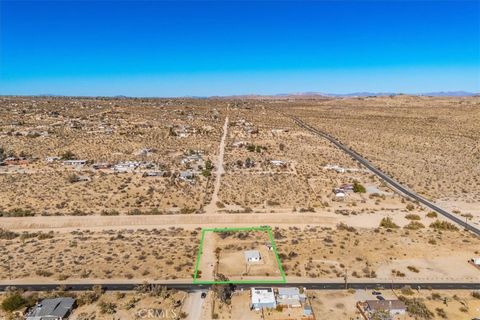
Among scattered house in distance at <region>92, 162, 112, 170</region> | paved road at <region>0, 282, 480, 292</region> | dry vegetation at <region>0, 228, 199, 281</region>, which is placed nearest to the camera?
paved road at <region>0, 282, 480, 292</region>

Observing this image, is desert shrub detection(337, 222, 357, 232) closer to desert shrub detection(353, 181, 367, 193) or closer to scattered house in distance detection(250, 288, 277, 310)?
desert shrub detection(353, 181, 367, 193)

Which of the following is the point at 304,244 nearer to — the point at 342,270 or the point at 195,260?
the point at 342,270

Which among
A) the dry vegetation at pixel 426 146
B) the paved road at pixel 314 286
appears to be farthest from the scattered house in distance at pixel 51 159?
the dry vegetation at pixel 426 146

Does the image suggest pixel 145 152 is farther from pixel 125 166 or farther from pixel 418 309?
pixel 418 309

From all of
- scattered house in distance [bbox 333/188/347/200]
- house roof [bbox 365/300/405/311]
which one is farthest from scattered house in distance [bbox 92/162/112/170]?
house roof [bbox 365/300/405/311]

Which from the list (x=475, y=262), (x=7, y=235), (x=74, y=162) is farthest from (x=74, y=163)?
(x=475, y=262)

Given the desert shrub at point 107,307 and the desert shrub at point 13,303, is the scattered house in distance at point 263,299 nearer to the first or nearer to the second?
the desert shrub at point 107,307
